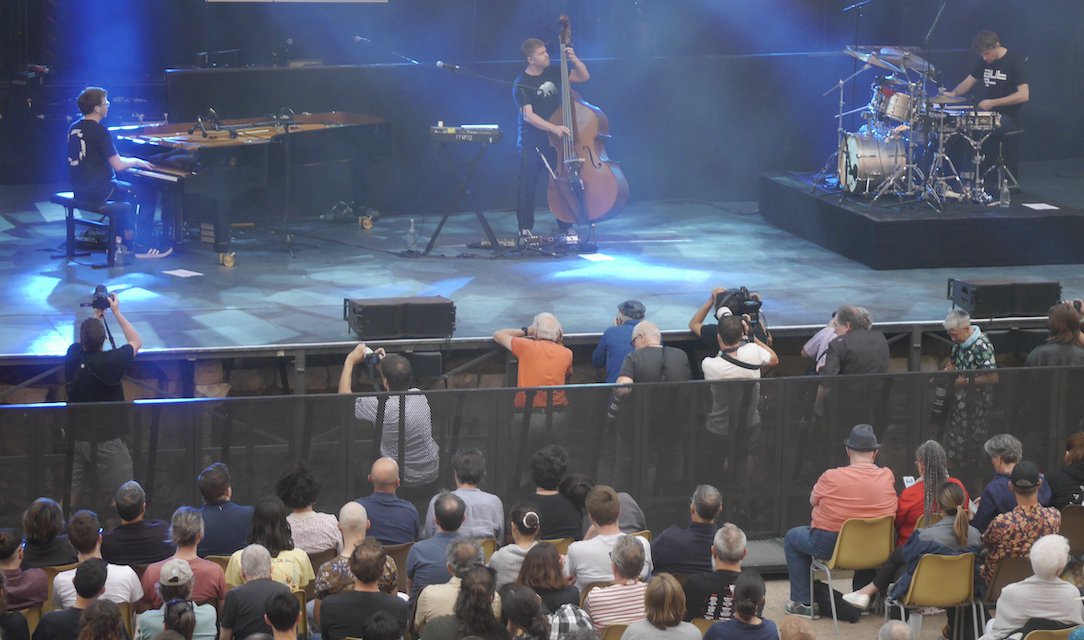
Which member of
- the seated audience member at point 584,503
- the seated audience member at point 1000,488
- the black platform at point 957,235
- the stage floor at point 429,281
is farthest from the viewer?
the black platform at point 957,235

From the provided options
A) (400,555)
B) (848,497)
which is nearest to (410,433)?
(400,555)

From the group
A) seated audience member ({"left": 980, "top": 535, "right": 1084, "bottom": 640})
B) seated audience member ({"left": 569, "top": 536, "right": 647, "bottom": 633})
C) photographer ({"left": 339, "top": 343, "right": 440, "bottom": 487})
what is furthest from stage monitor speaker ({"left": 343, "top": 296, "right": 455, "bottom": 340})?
seated audience member ({"left": 980, "top": 535, "right": 1084, "bottom": 640})

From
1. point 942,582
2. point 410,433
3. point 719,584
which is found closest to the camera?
point 719,584

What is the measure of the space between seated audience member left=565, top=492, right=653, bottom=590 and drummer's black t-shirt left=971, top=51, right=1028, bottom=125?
8332mm

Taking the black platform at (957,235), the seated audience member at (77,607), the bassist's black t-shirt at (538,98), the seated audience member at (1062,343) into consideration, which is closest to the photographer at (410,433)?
the seated audience member at (77,607)

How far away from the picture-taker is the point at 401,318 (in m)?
8.02

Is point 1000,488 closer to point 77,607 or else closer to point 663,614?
point 663,614

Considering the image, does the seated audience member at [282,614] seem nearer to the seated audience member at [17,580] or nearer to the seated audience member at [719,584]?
the seated audience member at [17,580]

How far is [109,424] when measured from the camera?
598cm

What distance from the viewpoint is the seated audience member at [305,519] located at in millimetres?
5316

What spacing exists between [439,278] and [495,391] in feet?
13.0

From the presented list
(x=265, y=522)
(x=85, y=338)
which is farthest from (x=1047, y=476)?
(x=85, y=338)

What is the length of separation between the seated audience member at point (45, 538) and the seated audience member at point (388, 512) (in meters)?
1.24

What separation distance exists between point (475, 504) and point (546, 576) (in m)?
0.93
